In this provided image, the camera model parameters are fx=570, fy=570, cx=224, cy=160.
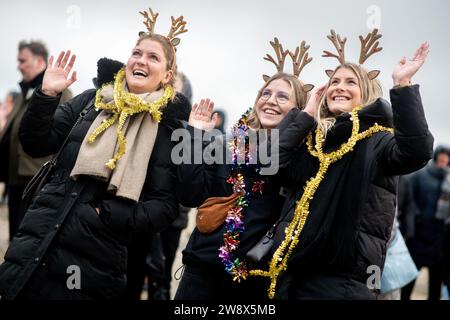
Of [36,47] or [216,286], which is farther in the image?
[36,47]

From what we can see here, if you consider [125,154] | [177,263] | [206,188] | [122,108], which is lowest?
[177,263]

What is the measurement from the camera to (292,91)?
154 inches

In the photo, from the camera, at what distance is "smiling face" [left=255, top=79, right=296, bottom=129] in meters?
3.85

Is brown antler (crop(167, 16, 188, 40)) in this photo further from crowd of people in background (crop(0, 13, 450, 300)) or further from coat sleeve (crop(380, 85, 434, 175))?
coat sleeve (crop(380, 85, 434, 175))

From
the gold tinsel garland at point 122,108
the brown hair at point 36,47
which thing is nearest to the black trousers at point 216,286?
the gold tinsel garland at point 122,108

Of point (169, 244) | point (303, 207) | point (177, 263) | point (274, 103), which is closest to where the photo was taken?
point (303, 207)

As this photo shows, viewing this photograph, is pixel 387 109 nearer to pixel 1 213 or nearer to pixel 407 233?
pixel 407 233

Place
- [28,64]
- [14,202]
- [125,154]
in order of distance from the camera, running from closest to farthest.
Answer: [125,154] → [14,202] → [28,64]

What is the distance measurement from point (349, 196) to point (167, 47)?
5.32 ft

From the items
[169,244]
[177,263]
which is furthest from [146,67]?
[177,263]

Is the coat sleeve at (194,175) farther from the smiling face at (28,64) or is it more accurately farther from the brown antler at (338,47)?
the smiling face at (28,64)

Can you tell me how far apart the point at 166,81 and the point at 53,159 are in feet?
2.99

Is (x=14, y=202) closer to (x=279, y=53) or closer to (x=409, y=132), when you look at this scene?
(x=279, y=53)

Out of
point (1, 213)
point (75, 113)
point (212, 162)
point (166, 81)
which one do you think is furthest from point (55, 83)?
point (1, 213)
